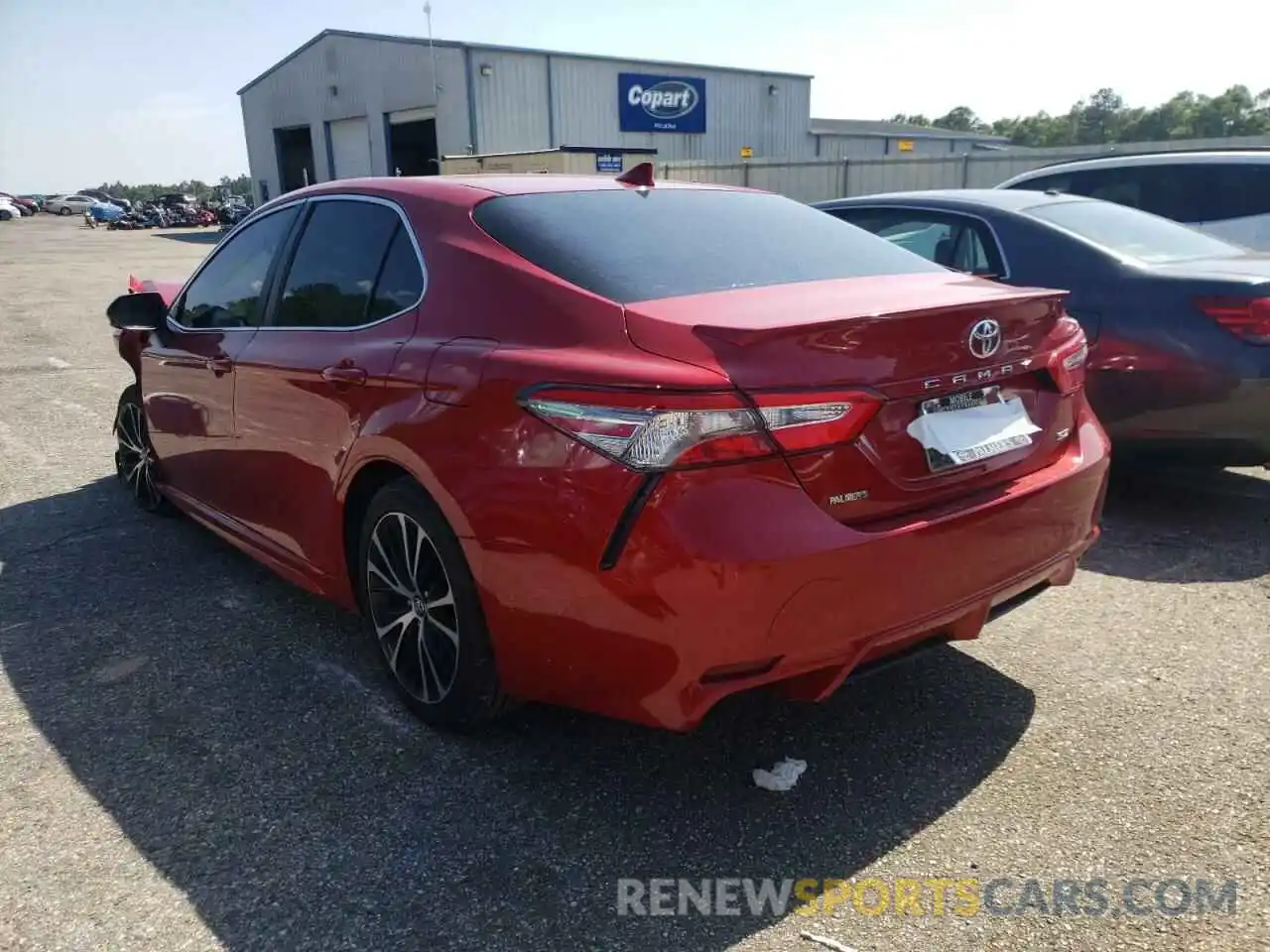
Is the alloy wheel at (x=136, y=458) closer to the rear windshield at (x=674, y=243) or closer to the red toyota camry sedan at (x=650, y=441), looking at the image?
the red toyota camry sedan at (x=650, y=441)

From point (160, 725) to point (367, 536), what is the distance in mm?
888

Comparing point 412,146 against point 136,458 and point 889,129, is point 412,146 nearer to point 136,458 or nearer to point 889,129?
point 889,129

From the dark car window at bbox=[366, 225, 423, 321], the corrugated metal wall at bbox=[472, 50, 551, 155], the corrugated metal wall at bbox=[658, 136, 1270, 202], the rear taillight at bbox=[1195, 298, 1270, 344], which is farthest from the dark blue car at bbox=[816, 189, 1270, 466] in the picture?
the corrugated metal wall at bbox=[472, 50, 551, 155]

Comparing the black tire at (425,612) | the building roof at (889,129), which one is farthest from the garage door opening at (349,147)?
the black tire at (425,612)

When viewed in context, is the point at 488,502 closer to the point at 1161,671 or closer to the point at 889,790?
the point at 889,790

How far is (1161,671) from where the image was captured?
325 cm

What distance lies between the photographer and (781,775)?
2676 millimetres

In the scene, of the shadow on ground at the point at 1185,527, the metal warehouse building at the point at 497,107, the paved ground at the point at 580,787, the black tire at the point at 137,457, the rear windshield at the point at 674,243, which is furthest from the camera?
the metal warehouse building at the point at 497,107

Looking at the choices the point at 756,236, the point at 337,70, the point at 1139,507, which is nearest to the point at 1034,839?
the point at 756,236

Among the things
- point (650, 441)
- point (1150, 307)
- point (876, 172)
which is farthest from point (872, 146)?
point (650, 441)

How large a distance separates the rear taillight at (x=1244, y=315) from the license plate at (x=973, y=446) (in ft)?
7.24

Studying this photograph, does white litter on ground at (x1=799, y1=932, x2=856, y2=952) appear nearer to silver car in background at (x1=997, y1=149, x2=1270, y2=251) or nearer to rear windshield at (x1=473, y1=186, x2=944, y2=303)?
rear windshield at (x1=473, y1=186, x2=944, y2=303)

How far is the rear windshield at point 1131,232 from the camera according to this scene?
482cm

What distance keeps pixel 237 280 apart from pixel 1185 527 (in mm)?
4456
